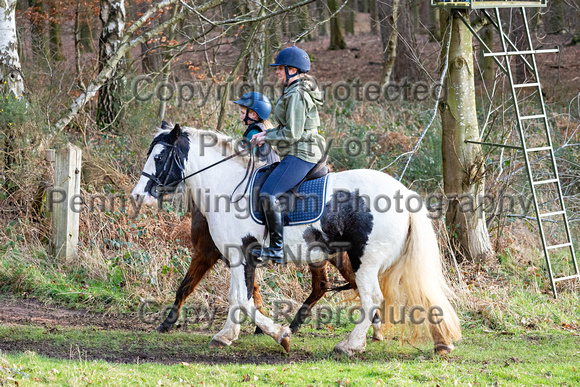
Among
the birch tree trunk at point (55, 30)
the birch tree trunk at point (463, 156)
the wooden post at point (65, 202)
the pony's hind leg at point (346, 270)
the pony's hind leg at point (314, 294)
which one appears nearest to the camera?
the pony's hind leg at point (346, 270)

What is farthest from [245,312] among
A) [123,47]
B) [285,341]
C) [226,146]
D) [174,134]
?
[123,47]

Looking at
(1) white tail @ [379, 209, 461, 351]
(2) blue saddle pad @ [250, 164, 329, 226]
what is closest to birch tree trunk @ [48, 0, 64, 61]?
(2) blue saddle pad @ [250, 164, 329, 226]

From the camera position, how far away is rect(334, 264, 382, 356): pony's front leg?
5.91 m

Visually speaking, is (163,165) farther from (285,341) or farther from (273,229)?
(285,341)

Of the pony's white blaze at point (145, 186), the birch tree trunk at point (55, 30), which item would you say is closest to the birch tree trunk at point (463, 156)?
the pony's white blaze at point (145, 186)

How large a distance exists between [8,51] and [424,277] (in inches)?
323

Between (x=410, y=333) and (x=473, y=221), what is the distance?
123 inches

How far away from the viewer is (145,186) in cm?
589

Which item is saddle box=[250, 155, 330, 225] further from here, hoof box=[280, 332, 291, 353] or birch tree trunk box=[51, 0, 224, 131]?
birch tree trunk box=[51, 0, 224, 131]

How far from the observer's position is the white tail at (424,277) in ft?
19.1

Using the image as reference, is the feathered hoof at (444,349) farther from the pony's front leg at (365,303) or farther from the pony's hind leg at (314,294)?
the pony's hind leg at (314,294)

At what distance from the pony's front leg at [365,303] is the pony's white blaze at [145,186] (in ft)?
7.19

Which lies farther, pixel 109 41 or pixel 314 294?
pixel 109 41

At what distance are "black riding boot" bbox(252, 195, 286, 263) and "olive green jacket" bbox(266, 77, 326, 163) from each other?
0.55 m
